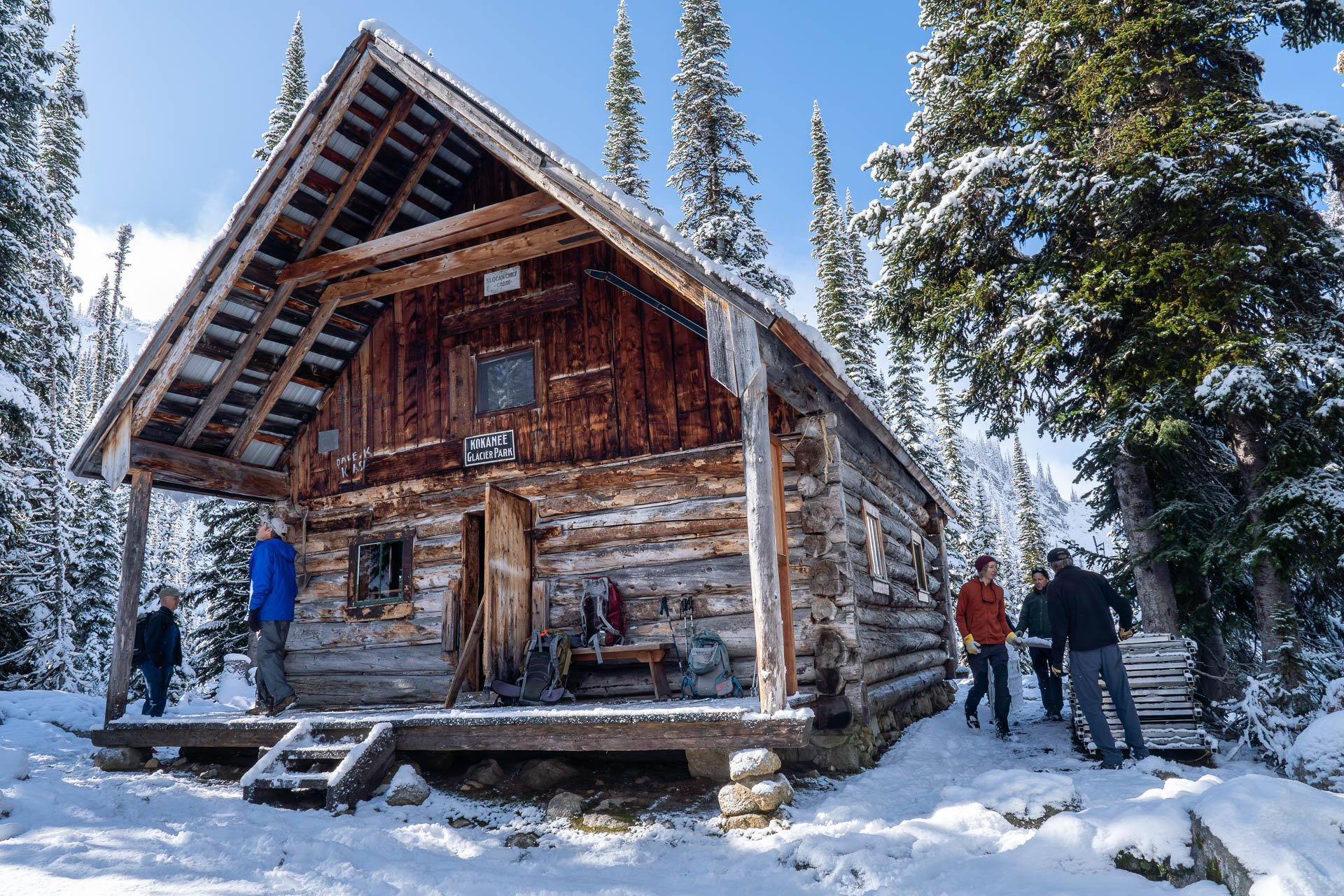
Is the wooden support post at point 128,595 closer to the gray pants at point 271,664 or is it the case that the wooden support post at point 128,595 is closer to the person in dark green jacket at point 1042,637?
the gray pants at point 271,664

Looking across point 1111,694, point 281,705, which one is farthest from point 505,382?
point 1111,694

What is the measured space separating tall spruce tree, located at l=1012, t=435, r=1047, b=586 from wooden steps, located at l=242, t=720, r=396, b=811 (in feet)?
125

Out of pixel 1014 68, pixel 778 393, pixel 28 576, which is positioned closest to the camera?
pixel 778 393

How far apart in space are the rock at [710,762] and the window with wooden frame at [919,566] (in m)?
7.53

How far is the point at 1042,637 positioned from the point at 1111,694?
3416 millimetres

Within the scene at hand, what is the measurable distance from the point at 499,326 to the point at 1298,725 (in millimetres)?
10104

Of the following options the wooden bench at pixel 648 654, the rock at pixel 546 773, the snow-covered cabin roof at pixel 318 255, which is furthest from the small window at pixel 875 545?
the rock at pixel 546 773

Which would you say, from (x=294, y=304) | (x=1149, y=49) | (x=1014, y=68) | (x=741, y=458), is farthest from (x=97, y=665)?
(x=1149, y=49)

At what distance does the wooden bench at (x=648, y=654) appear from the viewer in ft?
28.7

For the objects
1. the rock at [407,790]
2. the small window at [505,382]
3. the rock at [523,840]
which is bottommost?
the rock at [523,840]

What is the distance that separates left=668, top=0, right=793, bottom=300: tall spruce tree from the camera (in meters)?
20.2

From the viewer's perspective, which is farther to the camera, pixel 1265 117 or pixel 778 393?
pixel 1265 117

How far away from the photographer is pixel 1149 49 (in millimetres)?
10469

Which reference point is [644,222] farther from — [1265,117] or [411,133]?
[1265,117]
